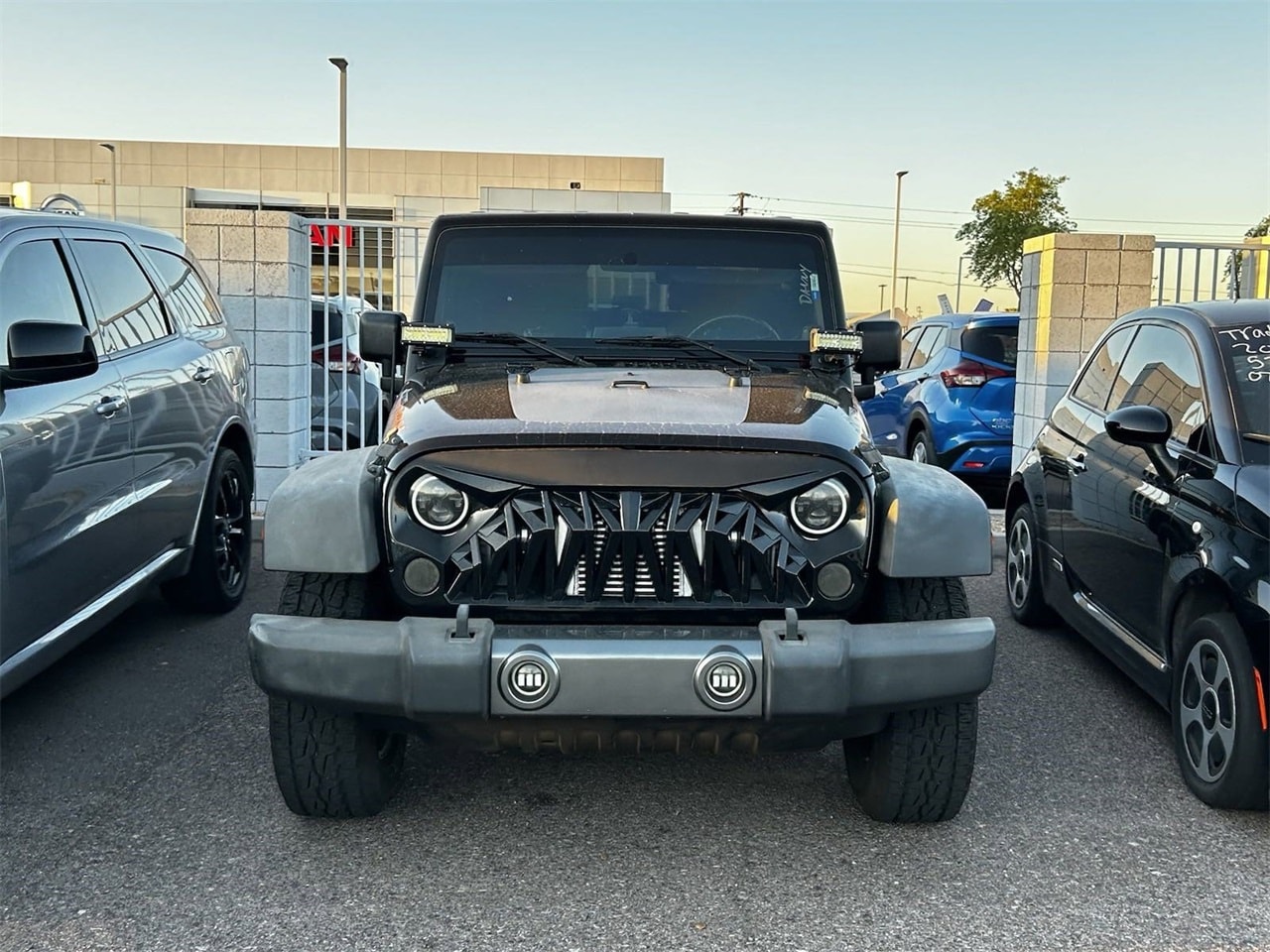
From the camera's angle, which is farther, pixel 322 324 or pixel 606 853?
pixel 322 324

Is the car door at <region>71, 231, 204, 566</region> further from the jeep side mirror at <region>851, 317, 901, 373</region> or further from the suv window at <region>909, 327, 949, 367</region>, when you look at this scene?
the suv window at <region>909, 327, 949, 367</region>

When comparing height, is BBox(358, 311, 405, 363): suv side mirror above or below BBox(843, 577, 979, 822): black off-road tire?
above

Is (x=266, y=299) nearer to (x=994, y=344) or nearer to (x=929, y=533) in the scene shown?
(x=994, y=344)

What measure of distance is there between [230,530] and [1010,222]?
30.2 m

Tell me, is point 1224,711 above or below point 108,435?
below

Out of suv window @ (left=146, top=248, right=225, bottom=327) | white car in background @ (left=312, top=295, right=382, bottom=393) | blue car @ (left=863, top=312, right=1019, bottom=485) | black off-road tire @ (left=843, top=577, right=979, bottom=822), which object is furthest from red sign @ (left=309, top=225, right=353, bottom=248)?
black off-road tire @ (left=843, top=577, right=979, bottom=822)

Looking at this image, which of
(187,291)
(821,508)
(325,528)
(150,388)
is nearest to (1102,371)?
(821,508)

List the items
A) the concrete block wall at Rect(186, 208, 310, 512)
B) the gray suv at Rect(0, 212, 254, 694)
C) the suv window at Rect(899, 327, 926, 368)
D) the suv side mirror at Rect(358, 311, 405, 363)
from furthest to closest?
the suv window at Rect(899, 327, 926, 368), the concrete block wall at Rect(186, 208, 310, 512), the suv side mirror at Rect(358, 311, 405, 363), the gray suv at Rect(0, 212, 254, 694)

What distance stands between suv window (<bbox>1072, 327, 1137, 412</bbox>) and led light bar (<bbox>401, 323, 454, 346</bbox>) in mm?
2857

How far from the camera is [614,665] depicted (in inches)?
116

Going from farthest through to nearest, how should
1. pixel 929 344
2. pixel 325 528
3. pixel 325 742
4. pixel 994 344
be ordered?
1. pixel 929 344
2. pixel 994 344
3. pixel 325 742
4. pixel 325 528

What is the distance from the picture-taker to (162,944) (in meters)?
2.94

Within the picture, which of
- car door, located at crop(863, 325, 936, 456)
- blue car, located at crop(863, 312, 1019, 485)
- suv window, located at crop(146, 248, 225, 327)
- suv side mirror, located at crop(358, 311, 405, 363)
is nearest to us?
suv side mirror, located at crop(358, 311, 405, 363)

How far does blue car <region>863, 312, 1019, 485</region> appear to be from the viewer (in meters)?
9.65
